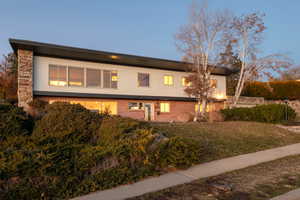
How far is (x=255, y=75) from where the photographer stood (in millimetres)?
17578

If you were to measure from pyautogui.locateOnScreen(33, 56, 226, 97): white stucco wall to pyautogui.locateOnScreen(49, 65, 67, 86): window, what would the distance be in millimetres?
271

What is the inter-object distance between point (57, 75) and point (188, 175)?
13.4m

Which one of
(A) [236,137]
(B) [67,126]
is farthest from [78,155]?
(A) [236,137]

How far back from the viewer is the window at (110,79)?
666 inches

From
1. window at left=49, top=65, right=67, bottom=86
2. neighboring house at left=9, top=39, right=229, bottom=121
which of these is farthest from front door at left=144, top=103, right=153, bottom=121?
window at left=49, top=65, right=67, bottom=86

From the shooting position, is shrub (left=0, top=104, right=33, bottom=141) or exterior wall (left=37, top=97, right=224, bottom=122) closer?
shrub (left=0, top=104, right=33, bottom=141)

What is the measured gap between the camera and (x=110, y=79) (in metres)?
17.2

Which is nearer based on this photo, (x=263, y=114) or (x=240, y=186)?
(x=240, y=186)

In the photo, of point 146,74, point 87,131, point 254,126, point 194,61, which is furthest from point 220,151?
point 146,74

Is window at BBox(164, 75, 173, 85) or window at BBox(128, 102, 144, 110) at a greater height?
window at BBox(164, 75, 173, 85)

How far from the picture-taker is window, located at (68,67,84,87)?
1582 cm

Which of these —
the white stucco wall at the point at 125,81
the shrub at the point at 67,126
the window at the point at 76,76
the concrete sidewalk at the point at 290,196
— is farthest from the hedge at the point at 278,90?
the shrub at the point at 67,126

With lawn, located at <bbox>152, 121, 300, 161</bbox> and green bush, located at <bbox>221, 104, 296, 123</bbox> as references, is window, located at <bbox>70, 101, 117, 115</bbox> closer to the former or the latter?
lawn, located at <bbox>152, 121, 300, 161</bbox>

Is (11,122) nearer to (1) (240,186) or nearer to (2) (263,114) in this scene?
(1) (240,186)
